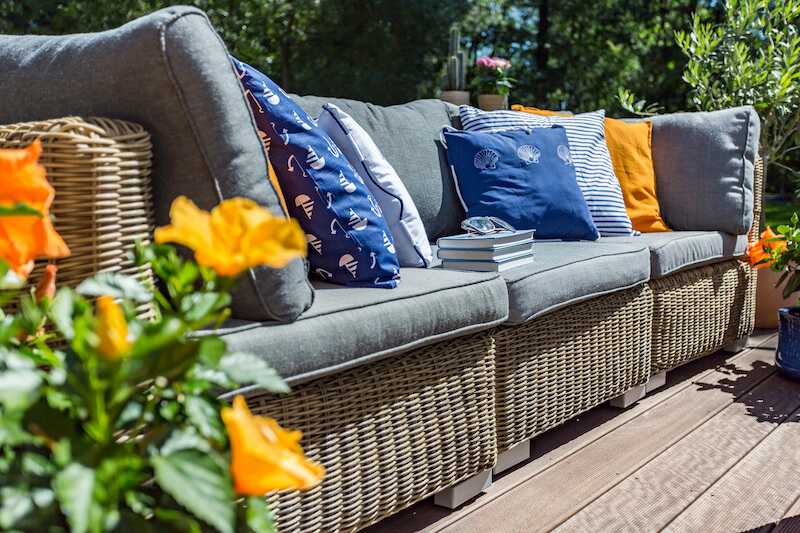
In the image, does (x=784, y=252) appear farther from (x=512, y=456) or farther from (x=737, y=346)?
(x=512, y=456)

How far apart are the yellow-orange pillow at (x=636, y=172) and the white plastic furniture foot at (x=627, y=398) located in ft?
2.42

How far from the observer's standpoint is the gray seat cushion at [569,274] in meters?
1.60

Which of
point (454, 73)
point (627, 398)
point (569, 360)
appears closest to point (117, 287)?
point (569, 360)

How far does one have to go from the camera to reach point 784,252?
235 cm

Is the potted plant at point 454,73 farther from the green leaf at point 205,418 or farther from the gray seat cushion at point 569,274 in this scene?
the green leaf at point 205,418

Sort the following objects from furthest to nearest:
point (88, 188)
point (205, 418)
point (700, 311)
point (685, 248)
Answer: point (700, 311)
point (685, 248)
point (88, 188)
point (205, 418)

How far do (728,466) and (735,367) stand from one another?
999mm

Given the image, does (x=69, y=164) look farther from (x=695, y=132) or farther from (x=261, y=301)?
(x=695, y=132)

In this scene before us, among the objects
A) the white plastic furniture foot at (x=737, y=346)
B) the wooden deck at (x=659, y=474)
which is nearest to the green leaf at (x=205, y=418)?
the wooden deck at (x=659, y=474)

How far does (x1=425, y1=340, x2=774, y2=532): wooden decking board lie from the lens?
57.6 inches

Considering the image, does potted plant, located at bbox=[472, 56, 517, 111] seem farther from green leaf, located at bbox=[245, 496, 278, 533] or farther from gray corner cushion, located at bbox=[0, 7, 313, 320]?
green leaf, located at bbox=[245, 496, 278, 533]

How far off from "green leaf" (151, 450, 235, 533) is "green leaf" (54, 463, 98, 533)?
0.16 feet

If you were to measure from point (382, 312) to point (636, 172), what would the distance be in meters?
1.79

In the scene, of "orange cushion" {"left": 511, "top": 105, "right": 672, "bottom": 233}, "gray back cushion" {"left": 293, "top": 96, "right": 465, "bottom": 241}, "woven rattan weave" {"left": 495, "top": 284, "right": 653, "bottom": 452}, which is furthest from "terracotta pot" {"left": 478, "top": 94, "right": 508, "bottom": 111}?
"woven rattan weave" {"left": 495, "top": 284, "right": 653, "bottom": 452}
